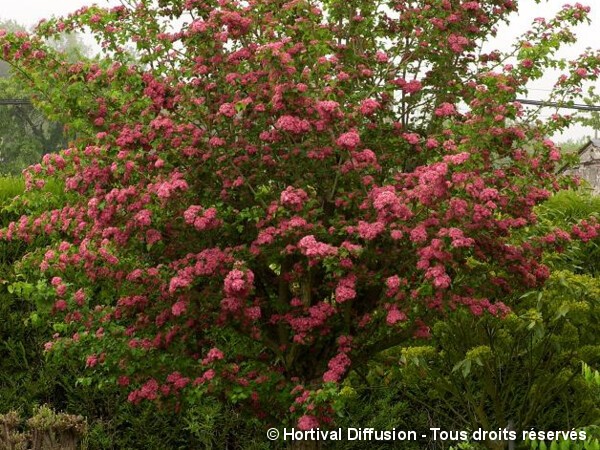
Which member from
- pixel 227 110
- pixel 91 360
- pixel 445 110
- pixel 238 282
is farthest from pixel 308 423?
pixel 445 110

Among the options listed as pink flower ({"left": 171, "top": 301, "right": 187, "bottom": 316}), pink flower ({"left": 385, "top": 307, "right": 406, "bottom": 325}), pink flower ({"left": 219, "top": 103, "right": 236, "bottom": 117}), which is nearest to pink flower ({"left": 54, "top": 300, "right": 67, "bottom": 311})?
pink flower ({"left": 171, "top": 301, "right": 187, "bottom": 316})

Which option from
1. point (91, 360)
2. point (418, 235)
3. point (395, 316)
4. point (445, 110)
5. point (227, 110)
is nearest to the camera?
point (418, 235)

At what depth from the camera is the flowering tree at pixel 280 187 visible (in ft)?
21.1

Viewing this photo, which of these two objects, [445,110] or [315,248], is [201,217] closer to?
[315,248]

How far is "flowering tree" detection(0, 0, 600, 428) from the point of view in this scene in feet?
21.1

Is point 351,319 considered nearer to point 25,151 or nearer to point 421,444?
point 421,444

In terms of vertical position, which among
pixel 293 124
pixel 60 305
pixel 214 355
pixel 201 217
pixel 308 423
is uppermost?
pixel 293 124

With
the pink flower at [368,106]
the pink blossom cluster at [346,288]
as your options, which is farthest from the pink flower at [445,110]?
the pink blossom cluster at [346,288]

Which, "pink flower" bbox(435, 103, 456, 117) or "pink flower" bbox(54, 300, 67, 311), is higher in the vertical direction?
"pink flower" bbox(435, 103, 456, 117)

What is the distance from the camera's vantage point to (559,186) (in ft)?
24.1

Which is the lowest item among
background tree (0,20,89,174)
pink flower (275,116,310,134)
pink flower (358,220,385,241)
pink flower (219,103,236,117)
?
pink flower (358,220,385,241)

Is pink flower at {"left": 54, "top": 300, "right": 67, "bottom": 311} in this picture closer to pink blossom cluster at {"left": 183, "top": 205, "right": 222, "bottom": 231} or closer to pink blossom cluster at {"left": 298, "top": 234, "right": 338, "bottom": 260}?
pink blossom cluster at {"left": 183, "top": 205, "right": 222, "bottom": 231}

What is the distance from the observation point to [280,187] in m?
6.98

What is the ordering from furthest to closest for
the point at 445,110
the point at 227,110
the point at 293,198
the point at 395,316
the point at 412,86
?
the point at 412,86 → the point at 445,110 → the point at 227,110 → the point at 395,316 → the point at 293,198
